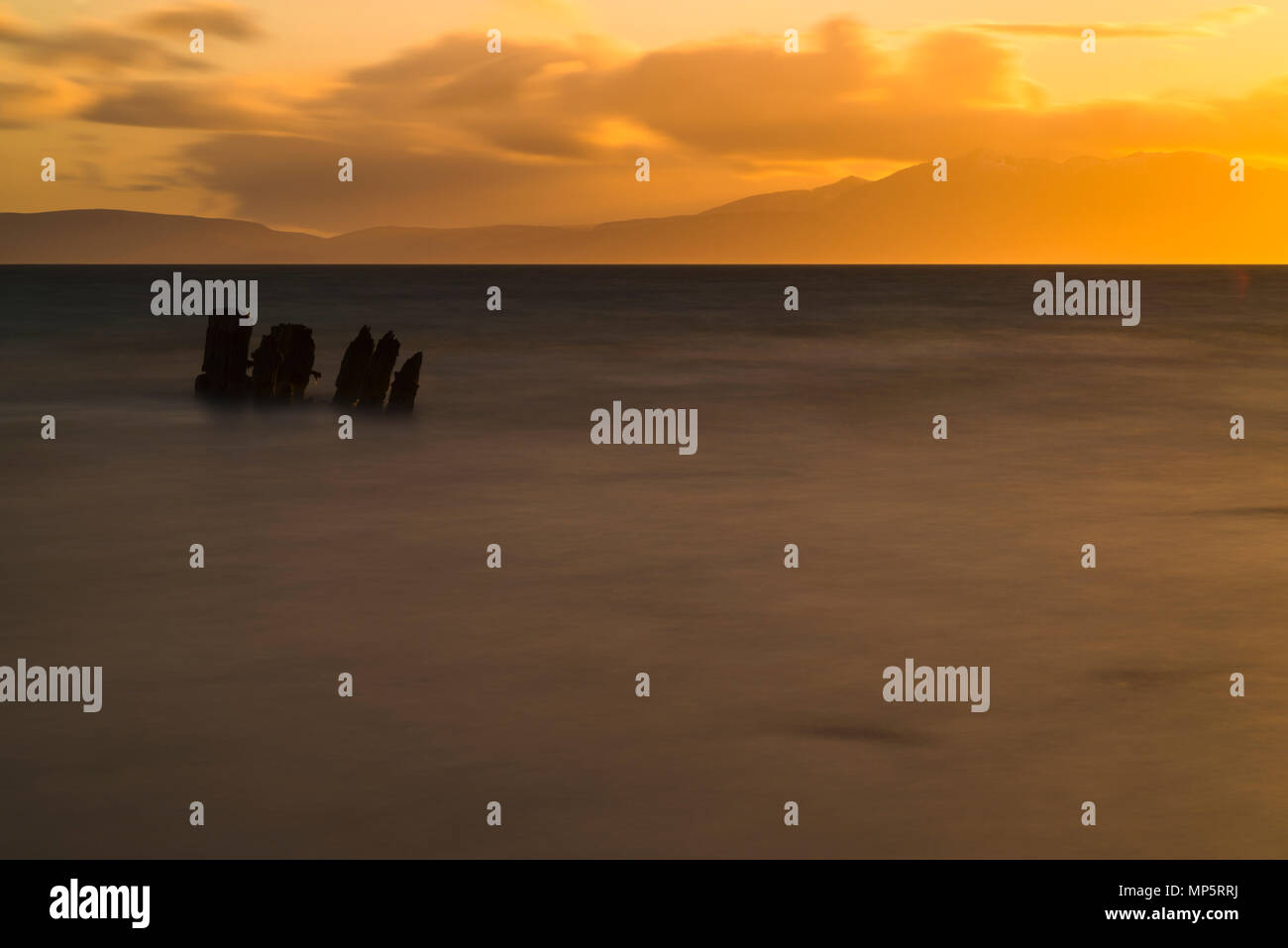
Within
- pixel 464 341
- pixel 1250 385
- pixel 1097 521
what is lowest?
pixel 1097 521

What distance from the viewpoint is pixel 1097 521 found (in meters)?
17.4

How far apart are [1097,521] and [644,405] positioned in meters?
17.9

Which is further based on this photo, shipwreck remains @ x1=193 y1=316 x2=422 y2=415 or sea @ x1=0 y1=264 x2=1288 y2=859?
shipwreck remains @ x1=193 y1=316 x2=422 y2=415

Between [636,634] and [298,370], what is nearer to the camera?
[636,634]

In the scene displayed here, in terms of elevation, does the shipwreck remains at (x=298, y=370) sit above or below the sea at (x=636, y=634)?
above

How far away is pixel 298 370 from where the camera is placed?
26344 millimetres

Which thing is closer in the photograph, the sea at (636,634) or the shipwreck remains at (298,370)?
the sea at (636,634)

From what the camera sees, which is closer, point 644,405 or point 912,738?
point 912,738

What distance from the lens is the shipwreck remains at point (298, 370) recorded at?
85.7 ft

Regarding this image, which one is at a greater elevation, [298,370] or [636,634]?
[298,370]

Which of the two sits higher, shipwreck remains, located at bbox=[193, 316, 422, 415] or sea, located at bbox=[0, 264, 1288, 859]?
shipwreck remains, located at bbox=[193, 316, 422, 415]

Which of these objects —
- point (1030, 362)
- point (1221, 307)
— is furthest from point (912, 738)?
point (1221, 307)

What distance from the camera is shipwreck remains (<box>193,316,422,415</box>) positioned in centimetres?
2611

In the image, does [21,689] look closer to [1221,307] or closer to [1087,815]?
[1087,815]
